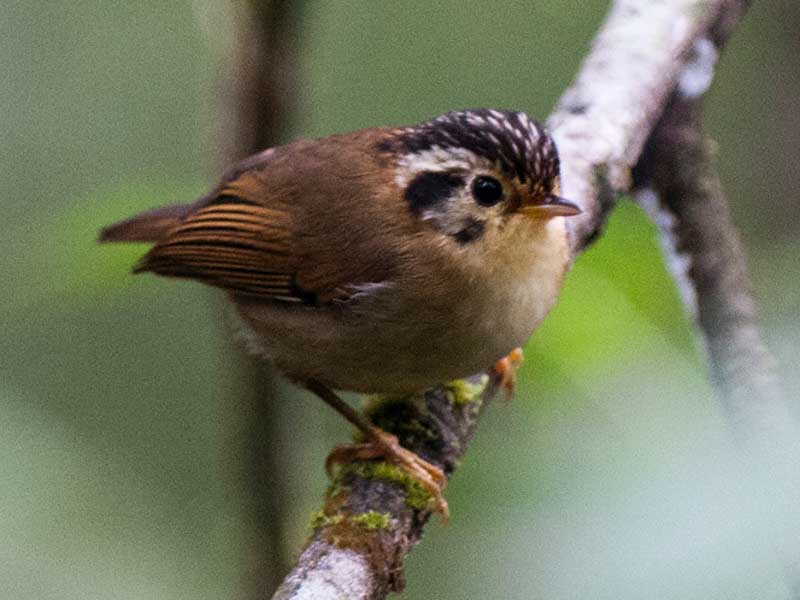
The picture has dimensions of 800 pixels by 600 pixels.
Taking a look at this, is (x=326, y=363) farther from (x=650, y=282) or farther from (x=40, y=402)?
(x=40, y=402)

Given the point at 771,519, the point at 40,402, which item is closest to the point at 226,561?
the point at 40,402

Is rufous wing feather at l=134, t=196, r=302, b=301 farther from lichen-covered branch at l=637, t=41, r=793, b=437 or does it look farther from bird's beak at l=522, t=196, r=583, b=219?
lichen-covered branch at l=637, t=41, r=793, b=437

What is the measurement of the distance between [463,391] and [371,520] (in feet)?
2.12

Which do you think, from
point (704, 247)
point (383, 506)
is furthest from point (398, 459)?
point (704, 247)

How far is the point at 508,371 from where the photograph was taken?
3123 millimetres

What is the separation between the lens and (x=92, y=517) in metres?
3.20

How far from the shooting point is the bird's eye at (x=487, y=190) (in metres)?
2.58

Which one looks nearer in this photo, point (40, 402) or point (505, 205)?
point (505, 205)

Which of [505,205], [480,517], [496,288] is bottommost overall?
[480,517]

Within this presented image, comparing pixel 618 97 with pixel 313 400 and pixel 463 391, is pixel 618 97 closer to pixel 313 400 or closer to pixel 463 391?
pixel 463 391

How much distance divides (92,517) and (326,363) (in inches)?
35.6

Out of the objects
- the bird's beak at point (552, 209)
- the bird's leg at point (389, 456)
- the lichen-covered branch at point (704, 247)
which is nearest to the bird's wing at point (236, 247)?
the bird's leg at point (389, 456)

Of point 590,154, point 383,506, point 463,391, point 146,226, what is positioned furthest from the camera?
point 146,226

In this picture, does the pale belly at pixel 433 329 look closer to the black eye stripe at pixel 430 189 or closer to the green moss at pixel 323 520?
the black eye stripe at pixel 430 189
